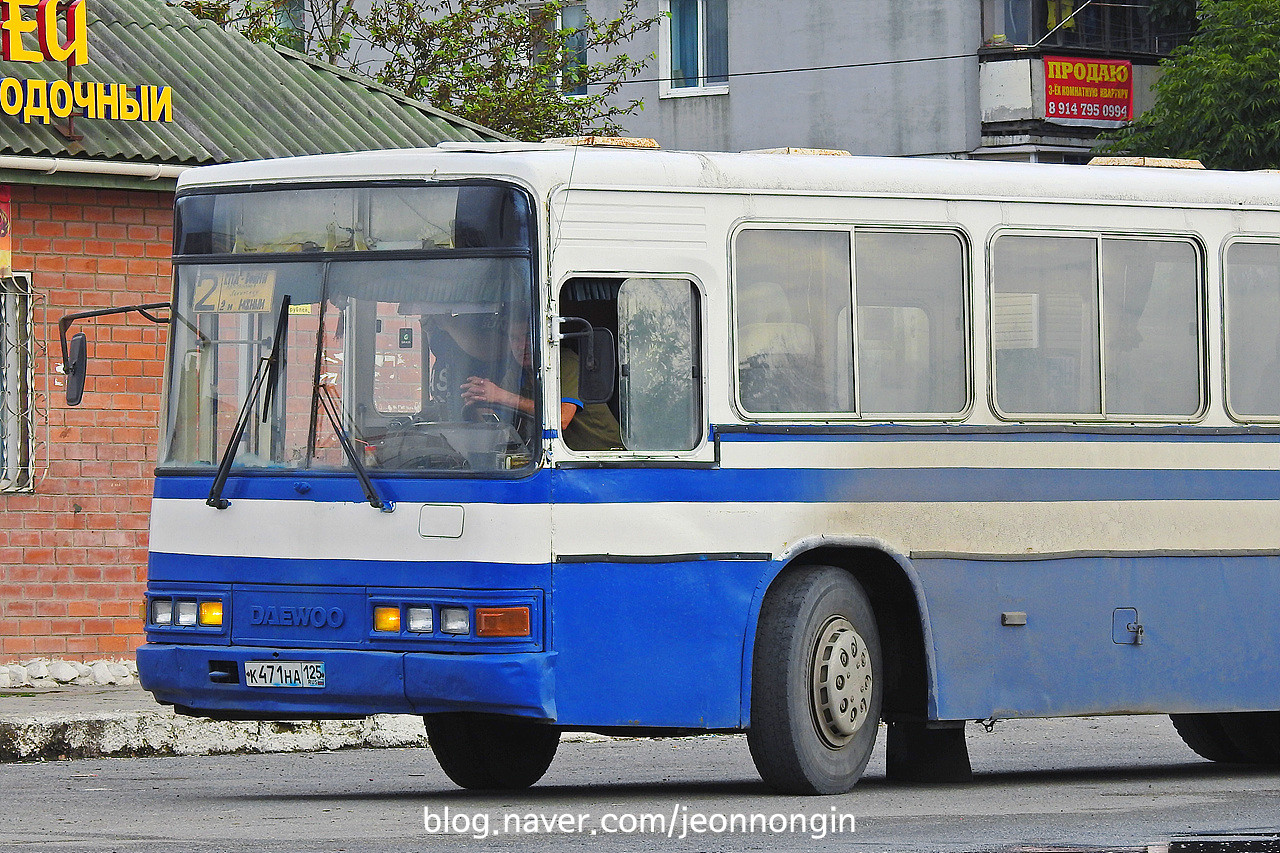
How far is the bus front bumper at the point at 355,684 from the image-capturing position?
10034 millimetres

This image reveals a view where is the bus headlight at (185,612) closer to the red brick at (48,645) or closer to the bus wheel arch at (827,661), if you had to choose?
the bus wheel arch at (827,661)

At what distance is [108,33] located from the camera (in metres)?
18.9

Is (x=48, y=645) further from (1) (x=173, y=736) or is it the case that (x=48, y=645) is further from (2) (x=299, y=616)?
(2) (x=299, y=616)

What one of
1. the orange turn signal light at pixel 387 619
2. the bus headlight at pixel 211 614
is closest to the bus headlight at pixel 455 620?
the orange turn signal light at pixel 387 619

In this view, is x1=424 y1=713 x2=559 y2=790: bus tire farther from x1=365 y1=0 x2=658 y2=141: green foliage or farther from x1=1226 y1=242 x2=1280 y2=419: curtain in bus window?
x1=365 y1=0 x2=658 y2=141: green foliage

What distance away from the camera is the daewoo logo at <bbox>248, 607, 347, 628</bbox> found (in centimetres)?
1046

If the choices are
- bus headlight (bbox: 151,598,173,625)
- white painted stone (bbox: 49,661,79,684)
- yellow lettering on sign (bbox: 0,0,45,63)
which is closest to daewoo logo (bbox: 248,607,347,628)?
bus headlight (bbox: 151,598,173,625)

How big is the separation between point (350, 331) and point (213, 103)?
28.0 feet

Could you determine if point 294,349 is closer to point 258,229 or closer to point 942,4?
point 258,229

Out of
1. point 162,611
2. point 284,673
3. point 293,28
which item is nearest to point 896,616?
point 284,673

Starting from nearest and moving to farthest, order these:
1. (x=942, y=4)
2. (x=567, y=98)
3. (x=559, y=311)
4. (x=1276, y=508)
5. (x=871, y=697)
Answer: (x=559, y=311), (x=871, y=697), (x=1276, y=508), (x=567, y=98), (x=942, y=4)

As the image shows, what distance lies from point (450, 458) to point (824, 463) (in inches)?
65.2

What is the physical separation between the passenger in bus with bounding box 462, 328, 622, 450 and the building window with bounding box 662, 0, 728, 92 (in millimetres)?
26194

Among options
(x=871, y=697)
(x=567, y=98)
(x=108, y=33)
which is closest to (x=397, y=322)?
(x=871, y=697)
